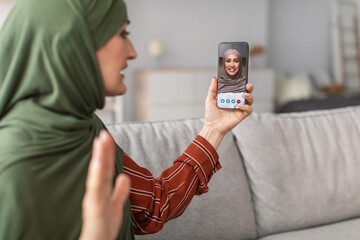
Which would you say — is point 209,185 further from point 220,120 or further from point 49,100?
point 49,100

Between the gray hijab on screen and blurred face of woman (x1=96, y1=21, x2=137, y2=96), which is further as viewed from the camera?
the gray hijab on screen

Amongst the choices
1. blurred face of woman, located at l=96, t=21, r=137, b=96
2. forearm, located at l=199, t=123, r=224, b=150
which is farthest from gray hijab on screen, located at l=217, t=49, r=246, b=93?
blurred face of woman, located at l=96, t=21, r=137, b=96

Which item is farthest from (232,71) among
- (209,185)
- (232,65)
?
(209,185)

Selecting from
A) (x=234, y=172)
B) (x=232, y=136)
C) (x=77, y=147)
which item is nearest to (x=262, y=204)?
(x=234, y=172)

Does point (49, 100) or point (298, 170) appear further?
point (298, 170)

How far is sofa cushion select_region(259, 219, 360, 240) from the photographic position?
1614 mm

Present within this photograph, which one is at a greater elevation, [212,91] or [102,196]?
[212,91]

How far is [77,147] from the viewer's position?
0.82 metres

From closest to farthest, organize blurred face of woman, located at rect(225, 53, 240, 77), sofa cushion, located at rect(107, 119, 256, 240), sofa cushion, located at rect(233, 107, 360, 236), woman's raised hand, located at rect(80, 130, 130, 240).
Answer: woman's raised hand, located at rect(80, 130, 130, 240), blurred face of woman, located at rect(225, 53, 240, 77), sofa cushion, located at rect(107, 119, 256, 240), sofa cushion, located at rect(233, 107, 360, 236)

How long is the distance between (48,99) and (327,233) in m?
1.29

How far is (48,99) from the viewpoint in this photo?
0.77m

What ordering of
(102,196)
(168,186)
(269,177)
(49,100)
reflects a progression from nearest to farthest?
(102,196), (49,100), (168,186), (269,177)

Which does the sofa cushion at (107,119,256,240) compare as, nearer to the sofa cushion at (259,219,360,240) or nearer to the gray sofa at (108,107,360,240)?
the gray sofa at (108,107,360,240)

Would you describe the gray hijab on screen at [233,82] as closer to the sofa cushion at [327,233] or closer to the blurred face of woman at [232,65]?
the blurred face of woman at [232,65]
